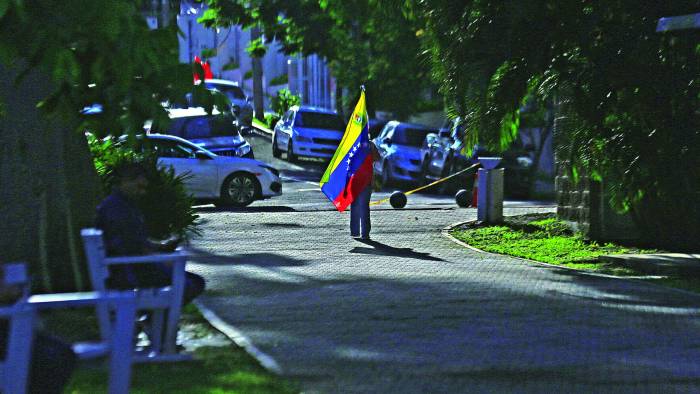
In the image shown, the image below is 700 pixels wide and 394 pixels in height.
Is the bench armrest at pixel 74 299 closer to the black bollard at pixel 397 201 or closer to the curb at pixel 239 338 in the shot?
the curb at pixel 239 338

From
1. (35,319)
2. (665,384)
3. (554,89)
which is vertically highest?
(554,89)

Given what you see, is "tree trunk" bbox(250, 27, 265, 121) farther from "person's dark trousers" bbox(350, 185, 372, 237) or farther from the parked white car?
"person's dark trousers" bbox(350, 185, 372, 237)

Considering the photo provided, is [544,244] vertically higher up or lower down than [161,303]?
lower down

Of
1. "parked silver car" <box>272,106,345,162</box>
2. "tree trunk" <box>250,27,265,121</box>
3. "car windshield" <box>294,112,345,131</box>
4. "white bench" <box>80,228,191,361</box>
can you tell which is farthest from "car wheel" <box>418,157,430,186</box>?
"tree trunk" <box>250,27,265,121</box>

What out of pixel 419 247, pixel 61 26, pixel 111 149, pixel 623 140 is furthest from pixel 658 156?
pixel 61 26

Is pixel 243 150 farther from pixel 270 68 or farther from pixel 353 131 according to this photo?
pixel 270 68

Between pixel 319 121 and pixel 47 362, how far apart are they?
130 feet

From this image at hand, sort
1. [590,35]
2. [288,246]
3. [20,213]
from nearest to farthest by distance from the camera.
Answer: [20,213], [590,35], [288,246]

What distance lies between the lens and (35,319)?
6.32 m

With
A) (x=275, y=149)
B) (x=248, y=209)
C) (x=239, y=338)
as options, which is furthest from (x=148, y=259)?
(x=275, y=149)

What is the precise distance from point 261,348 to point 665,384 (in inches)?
115

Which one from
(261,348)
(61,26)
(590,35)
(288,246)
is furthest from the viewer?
(288,246)

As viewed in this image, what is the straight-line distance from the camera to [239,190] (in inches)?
1094

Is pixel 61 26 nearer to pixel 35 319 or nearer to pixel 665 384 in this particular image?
pixel 35 319
